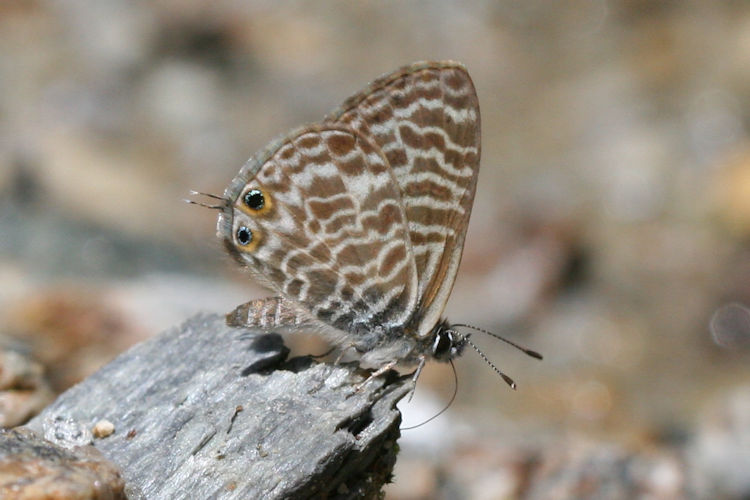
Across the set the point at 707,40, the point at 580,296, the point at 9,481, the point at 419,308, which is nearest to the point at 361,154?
the point at 419,308

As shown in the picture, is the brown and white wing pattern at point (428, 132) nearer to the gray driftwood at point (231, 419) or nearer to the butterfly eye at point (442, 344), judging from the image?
the butterfly eye at point (442, 344)

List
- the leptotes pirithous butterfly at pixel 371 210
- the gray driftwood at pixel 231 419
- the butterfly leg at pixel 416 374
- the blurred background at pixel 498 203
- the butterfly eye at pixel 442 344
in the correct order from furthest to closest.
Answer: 1. the blurred background at pixel 498 203
2. the butterfly eye at pixel 442 344
3. the leptotes pirithous butterfly at pixel 371 210
4. the butterfly leg at pixel 416 374
5. the gray driftwood at pixel 231 419

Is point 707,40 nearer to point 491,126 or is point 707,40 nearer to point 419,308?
point 491,126

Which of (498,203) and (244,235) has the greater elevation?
(244,235)

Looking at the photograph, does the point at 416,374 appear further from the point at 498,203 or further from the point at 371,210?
the point at 498,203

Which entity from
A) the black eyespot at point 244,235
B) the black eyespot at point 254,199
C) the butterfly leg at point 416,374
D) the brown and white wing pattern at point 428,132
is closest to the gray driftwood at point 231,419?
the butterfly leg at point 416,374

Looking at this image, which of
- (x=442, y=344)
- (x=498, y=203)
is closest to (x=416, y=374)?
(x=442, y=344)

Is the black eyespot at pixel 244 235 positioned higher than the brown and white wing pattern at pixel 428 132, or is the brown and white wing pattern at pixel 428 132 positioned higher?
the brown and white wing pattern at pixel 428 132
